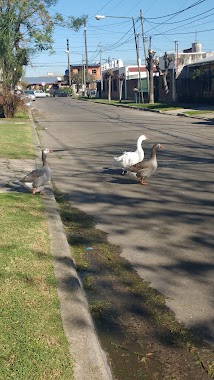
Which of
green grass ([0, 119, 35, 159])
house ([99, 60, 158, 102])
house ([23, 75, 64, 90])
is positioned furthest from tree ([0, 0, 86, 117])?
house ([23, 75, 64, 90])

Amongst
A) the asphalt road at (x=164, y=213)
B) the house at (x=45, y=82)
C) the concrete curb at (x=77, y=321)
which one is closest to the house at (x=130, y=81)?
the asphalt road at (x=164, y=213)

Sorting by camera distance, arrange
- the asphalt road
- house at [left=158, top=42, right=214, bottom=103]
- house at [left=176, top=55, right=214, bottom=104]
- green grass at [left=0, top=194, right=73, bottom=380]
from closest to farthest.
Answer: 1. green grass at [left=0, top=194, right=73, bottom=380]
2. the asphalt road
3. house at [left=176, top=55, right=214, bottom=104]
4. house at [left=158, top=42, right=214, bottom=103]

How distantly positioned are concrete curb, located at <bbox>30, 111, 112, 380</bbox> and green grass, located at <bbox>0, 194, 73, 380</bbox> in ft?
0.18

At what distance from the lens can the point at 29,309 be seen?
11.3 feet

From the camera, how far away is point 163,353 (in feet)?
10.5

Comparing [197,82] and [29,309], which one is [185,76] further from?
[29,309]

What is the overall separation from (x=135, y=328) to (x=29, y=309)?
0.83m

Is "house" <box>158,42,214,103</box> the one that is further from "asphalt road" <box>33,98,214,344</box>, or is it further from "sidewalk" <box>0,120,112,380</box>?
"sidewalk" <box>0,120,112,380</box>

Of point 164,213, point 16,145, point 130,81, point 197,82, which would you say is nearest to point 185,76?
point 197,82

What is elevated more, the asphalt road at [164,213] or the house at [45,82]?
the house at [45,82]

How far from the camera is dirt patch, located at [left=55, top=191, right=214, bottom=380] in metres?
3.03

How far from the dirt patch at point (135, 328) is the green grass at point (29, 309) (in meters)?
0.39

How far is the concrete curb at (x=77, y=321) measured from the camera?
2840mm

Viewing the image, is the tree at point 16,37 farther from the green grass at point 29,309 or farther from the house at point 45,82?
the house at point 45,82
